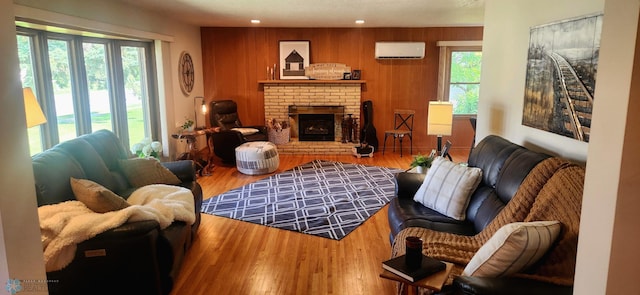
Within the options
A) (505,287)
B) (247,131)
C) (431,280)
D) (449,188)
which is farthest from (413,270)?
(247,131)

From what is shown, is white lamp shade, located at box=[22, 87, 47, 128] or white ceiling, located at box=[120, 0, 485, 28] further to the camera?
white ceiling, located at box=[120, 0, 485, 28]

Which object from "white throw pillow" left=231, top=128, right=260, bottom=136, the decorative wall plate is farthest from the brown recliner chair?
the decorative wall plate

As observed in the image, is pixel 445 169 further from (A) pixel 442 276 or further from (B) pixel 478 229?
(A) pixel 442 276

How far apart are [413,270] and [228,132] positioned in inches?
195

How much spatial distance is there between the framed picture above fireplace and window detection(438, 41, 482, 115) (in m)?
2.38

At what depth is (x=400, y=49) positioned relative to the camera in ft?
23.7

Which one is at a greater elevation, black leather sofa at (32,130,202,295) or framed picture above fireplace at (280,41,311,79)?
framed picture above fireplace at (280,41,311,79)

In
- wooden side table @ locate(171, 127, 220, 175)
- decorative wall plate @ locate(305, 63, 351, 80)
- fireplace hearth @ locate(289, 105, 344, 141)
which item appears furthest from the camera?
fireplace hearth @ locate(289, 105, 344, 141)

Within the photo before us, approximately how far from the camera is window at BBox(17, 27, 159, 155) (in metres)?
3.68

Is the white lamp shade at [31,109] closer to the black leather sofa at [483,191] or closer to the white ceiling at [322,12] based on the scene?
the white ceiling at [322,12]

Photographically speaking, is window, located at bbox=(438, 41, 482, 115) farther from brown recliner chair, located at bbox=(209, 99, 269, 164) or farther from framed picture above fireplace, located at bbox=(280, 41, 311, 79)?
brown recliner chair, located at bbox=(209, 99, 269, 164)

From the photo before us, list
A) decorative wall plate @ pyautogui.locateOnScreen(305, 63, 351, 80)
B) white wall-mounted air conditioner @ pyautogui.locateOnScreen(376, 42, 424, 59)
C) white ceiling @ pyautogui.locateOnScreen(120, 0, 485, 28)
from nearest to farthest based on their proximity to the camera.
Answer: white ceiling @ pyautogui.locateOnScreen(120, 0, 485, 28) → white wall-mounted air conditioner @ pyautogui.locateOnScreen(376, 42, 424, 59) → decorative wall plate @ pyautogui.locateOnScreen(305, 63, 351, 80)

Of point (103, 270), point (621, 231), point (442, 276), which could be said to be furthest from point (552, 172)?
point (103, 270)

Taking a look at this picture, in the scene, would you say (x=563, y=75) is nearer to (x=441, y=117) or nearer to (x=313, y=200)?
(x=441, y=117)
